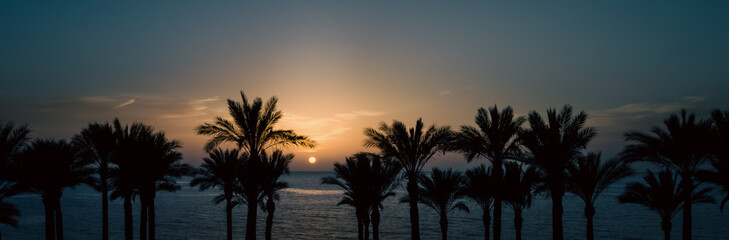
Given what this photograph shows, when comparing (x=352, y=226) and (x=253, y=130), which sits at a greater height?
(x=253, y=130)

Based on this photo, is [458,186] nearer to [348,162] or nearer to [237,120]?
[348,162]

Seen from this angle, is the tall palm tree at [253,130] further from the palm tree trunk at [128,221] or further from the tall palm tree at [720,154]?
the tall palm tree at [720,154]

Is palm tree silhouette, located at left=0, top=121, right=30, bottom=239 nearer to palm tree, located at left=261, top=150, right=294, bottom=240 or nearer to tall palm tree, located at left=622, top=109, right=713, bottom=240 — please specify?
palm tree, located at left=261, top=150, right=294, bottom=240

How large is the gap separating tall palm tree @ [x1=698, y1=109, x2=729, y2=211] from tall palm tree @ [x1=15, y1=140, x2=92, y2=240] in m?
34.6

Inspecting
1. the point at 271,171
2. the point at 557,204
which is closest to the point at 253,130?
the point at 271,171

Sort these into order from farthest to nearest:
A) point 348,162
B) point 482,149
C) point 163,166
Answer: point 348,162, point 163,166, point 482,149

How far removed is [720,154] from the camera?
68.6 feet

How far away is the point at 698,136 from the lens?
70.2 ft

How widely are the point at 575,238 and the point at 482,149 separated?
4382 centimetres

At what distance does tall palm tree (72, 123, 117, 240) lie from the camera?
27812 millimetres

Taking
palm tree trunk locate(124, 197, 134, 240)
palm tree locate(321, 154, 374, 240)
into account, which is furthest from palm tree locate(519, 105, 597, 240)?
palm tree trunk locate(124, 197, 134, 240)

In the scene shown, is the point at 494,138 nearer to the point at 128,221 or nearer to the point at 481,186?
the point at 481,186

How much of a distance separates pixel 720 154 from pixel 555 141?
7.08 m

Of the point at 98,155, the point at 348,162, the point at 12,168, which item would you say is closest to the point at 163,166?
the point at 98,155
